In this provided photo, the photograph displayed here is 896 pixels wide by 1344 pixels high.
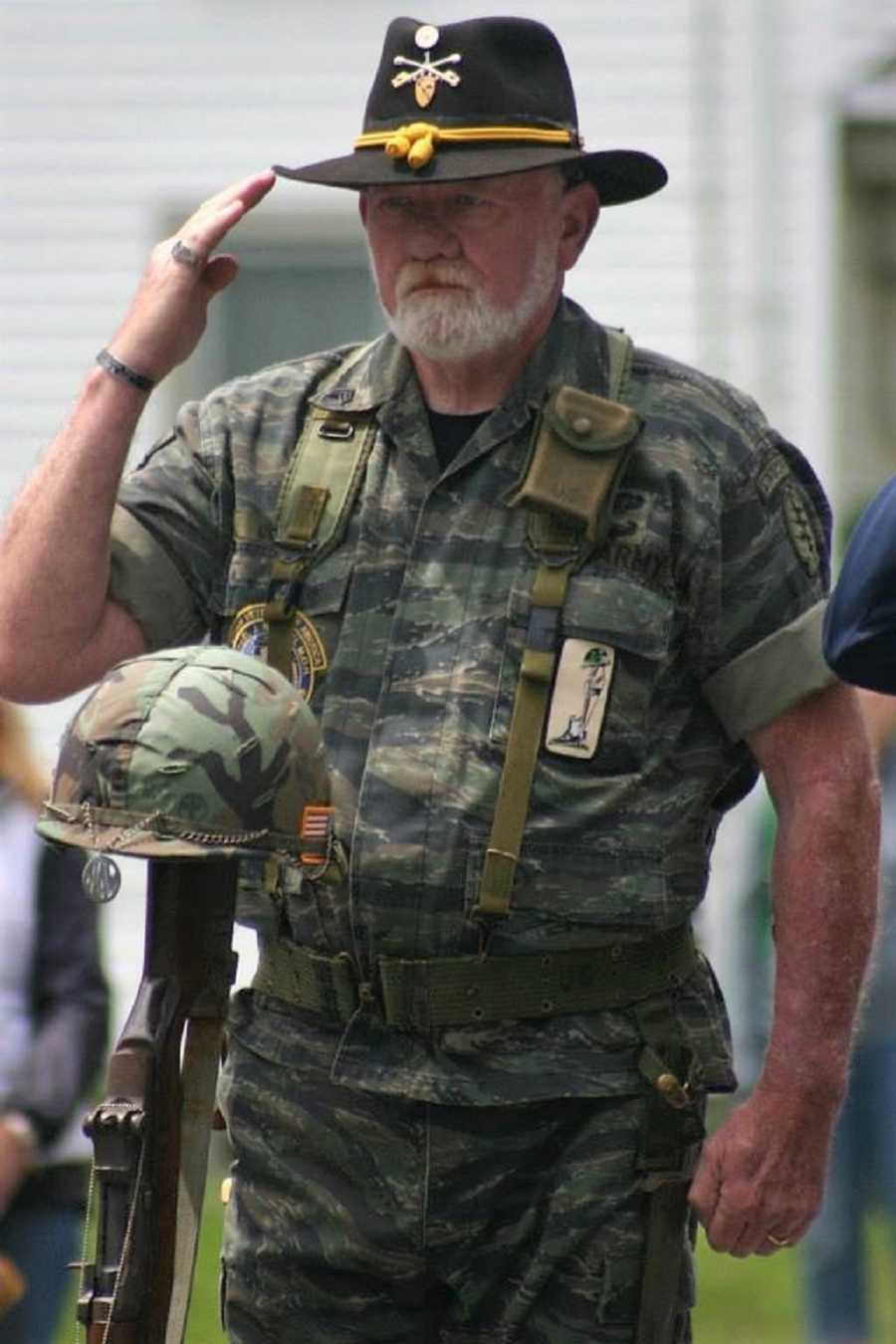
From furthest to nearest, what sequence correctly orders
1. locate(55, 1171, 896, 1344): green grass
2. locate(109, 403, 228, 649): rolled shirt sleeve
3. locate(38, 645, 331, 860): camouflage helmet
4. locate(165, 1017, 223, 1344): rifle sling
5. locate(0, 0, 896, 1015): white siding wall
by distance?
locate(0, 0, 896, 1015): white siding wall, locate(55, 1171, 896, 1344): green grass, locate(109, 403, 228, 649): rolled shirt sleeve, locate(165, 1017, 223, 1344): rifle sling, locate(38, 645, 331, 860): camouflage helmet

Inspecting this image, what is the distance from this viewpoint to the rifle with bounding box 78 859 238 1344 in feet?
13.0

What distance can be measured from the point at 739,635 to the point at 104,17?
7.30 meters

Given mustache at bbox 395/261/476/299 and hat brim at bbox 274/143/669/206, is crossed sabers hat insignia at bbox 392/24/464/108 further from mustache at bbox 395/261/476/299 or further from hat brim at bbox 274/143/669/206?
mustache at bbox 395/261/476/299

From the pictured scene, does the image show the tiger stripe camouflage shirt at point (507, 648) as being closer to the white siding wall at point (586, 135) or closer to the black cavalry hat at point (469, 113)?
the black cavalry hat at point (469, 113)

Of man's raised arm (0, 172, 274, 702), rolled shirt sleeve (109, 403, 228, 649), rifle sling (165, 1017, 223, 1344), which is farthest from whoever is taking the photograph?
rolled shirt sleeve (109, 403, 228, 649)

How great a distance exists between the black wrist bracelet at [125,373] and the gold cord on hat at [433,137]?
47 cm

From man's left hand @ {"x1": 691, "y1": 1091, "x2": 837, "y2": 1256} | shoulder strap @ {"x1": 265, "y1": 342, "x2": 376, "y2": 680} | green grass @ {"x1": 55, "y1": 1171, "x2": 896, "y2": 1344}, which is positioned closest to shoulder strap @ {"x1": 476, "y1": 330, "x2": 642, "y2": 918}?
shoulder strap @ {"x1": 265, "y1": 342, "x2": 376, "y2": 680}

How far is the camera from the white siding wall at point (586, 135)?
11039 millimetres

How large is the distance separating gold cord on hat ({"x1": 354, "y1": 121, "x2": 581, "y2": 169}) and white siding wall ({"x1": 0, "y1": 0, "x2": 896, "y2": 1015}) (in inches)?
248

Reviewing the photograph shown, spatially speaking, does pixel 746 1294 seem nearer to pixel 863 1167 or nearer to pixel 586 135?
pixel 863 1167

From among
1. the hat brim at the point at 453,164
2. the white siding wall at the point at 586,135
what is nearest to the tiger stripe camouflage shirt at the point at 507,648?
the hat brim at the point at 453,164

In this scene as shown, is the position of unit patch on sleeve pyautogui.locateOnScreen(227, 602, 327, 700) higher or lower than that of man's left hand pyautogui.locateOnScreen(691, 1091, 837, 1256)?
higher

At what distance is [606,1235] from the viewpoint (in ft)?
14.6

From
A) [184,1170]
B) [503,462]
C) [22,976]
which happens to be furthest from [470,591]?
[22,976]
